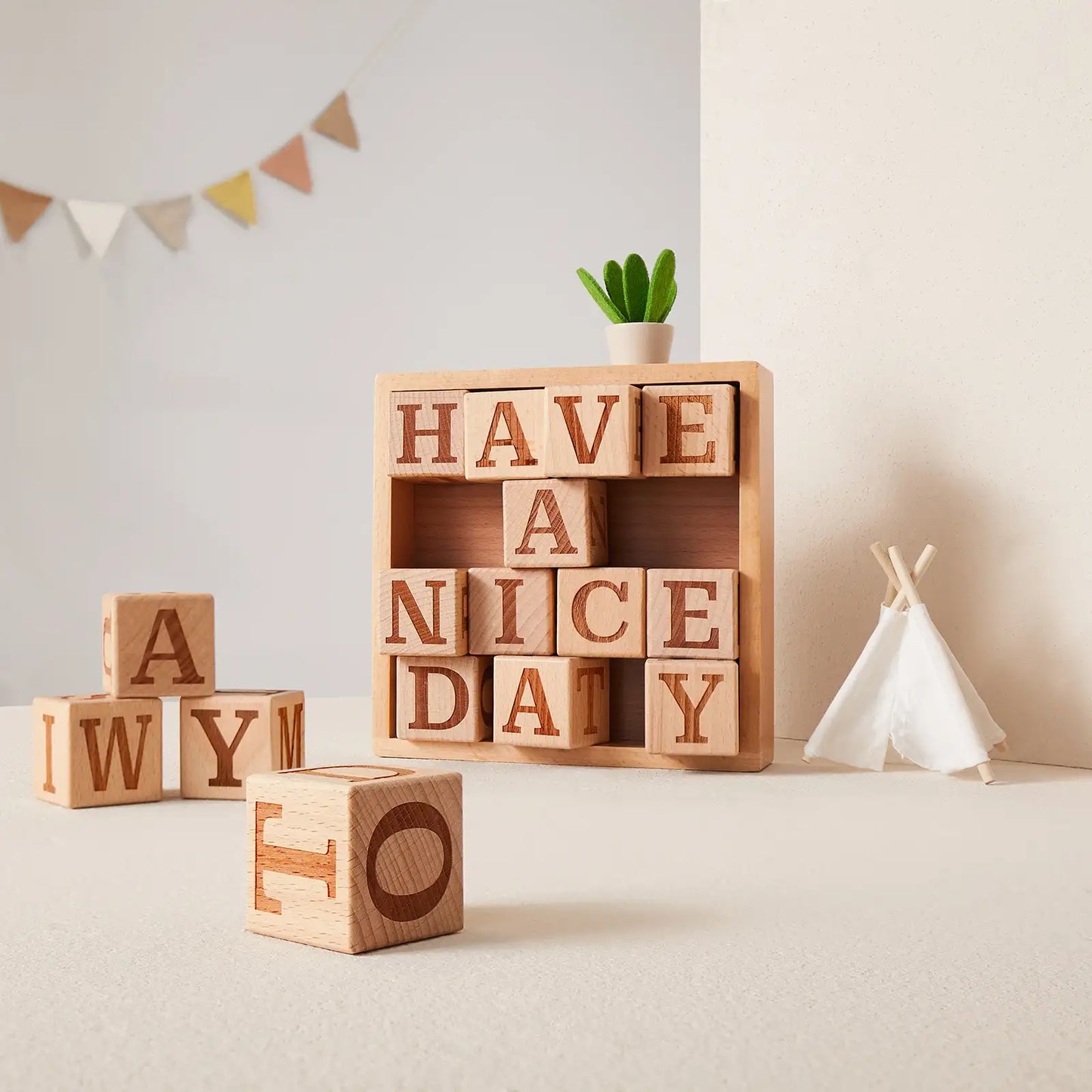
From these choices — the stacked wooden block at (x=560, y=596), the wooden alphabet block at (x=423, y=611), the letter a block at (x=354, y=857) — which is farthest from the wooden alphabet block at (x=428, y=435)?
the letter a block at (x=354, y=857)

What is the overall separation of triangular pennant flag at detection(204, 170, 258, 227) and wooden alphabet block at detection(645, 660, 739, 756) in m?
1.89

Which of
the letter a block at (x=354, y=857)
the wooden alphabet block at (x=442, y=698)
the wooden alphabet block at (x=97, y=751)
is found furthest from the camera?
the wooden alphabet block at (x=442, y=698)

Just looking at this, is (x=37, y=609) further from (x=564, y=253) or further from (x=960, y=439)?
(x=960, y=439)

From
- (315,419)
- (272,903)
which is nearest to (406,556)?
(272,903)

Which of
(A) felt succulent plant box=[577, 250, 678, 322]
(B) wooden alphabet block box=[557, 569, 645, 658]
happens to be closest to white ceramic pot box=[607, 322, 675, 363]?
(A) felt succulent plant box=[577, 250, 678, 322]

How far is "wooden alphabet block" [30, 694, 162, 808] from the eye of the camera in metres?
1.31

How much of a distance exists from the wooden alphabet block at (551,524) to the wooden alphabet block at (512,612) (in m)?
0.02

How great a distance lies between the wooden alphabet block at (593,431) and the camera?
1.56 m

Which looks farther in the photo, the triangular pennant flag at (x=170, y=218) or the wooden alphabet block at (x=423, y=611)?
the triangular pennant flag at (x=170, y=218)

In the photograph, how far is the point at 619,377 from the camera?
1636mm

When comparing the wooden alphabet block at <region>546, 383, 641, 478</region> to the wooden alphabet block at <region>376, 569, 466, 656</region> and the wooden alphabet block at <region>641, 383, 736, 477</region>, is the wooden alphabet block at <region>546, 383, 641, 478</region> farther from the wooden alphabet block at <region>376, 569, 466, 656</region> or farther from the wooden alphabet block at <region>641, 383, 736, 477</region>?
the wooden alphabet block at <region>376, 569, 466, 656</region>

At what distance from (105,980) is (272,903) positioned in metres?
0.12

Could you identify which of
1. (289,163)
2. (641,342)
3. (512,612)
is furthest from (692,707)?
(289,163)

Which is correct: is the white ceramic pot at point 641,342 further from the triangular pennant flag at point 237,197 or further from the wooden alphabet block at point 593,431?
the triangular pennant flag at point 237,197
